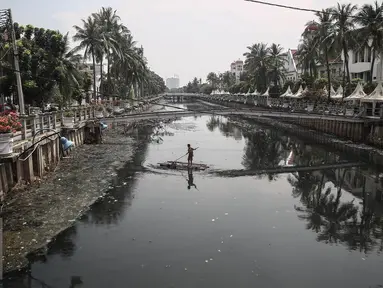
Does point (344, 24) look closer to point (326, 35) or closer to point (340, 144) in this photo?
point (326, 35)

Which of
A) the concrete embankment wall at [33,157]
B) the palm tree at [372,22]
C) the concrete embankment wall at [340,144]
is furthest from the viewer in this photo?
the palm tree at [372,22]

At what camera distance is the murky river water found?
13.2 m

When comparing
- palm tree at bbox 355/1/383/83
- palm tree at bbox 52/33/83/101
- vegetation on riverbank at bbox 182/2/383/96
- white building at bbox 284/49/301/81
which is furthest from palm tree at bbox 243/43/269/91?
palm tree at bbox 52/33/83/101

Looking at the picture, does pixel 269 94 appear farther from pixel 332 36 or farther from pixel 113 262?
pixel 113 262

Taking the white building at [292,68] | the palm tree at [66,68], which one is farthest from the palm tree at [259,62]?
the palm tree at [66,68]

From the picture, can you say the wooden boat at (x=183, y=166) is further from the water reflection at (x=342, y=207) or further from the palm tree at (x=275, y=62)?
the palm tree at (x=275, y=62)

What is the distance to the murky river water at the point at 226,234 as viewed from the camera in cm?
1320

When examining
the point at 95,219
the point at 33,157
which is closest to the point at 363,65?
the point at 33,157

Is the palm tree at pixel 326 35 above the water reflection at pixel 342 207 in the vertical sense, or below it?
above

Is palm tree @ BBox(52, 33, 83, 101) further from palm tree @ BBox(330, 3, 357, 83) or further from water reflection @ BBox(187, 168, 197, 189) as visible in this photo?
palm tree @ BBox(330, 3, 357, 83)

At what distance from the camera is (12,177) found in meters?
20.4

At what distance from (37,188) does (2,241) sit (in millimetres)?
7190

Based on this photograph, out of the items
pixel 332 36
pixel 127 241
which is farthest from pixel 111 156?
pixel 332 36

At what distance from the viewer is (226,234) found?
16922 millimetres
